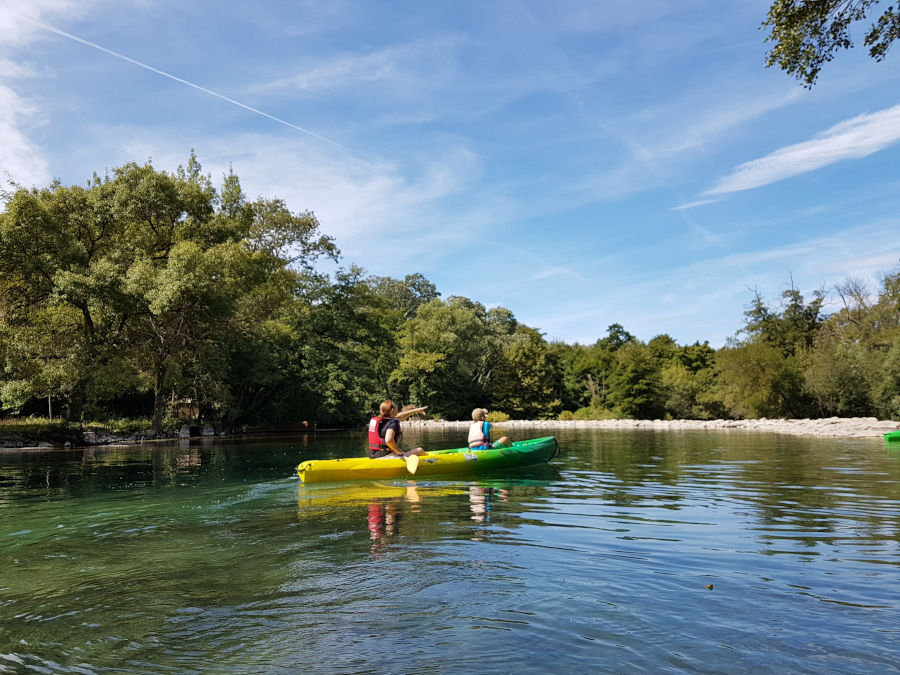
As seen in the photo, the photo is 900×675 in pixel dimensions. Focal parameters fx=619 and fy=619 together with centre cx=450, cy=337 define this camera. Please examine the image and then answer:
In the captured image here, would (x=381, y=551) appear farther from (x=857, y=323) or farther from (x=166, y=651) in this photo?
(x=857, y=323)

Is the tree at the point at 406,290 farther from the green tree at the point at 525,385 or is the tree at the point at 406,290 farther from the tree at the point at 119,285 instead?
the tree at the point at 119,285

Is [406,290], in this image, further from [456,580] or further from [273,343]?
[456,580]

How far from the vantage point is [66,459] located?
1836 centimetres

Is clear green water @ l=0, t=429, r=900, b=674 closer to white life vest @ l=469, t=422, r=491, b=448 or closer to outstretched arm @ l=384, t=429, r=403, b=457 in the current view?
outstretched arm @ l=384, t=429, r=403, b=457

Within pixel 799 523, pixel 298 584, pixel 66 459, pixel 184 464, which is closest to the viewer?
pixel 298 584

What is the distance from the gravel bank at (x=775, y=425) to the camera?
26377 millimetres

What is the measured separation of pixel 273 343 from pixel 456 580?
113 ft

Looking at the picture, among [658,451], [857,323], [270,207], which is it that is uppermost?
[270,207]

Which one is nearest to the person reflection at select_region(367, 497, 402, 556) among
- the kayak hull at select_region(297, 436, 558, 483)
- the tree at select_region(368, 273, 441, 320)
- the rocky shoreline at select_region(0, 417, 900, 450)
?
the kayak hull at select_region(297, 436, 558, 483)

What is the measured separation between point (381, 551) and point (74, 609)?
2590mm

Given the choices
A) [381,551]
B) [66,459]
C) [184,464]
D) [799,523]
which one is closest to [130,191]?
[66,459]

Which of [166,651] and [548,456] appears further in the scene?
[548,456]

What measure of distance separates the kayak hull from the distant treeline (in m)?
14.9

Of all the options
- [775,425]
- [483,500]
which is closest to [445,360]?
[775,425]
